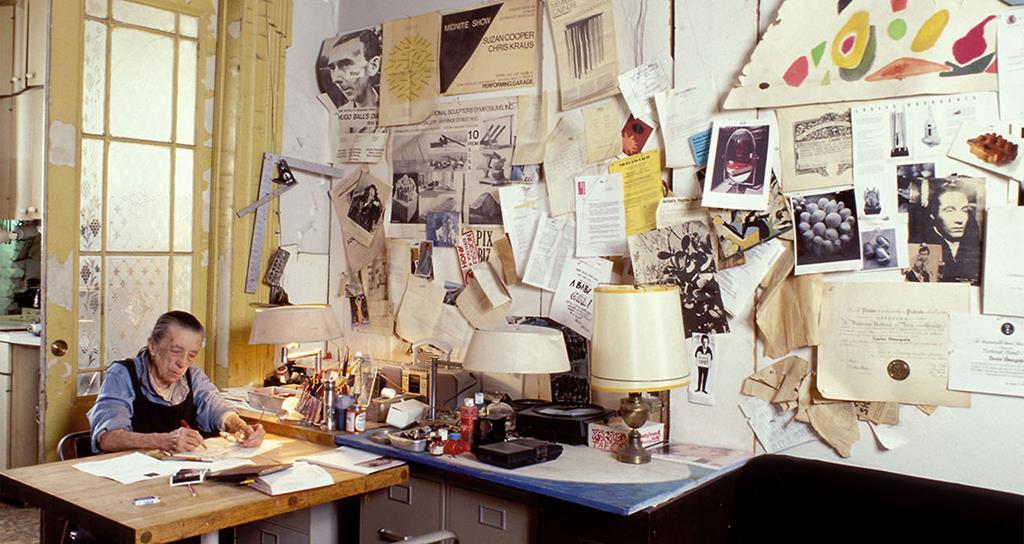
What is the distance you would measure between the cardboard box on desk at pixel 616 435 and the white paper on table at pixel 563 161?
0.86 m

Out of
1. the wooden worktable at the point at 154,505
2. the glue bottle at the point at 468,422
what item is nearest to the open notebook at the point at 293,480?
the wooden worktable at the point at 154,505

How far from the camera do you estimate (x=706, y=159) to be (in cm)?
289

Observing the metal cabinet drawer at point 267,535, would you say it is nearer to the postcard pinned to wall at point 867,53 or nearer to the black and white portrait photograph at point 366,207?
the black and white portrait photograph at point 366,207

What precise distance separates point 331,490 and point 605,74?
1758mm

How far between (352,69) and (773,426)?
100 inches

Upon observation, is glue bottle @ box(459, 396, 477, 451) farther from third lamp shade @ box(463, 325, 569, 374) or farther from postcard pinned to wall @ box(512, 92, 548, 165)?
postcard pinned to wall @ box(512, 92, 548, 165)

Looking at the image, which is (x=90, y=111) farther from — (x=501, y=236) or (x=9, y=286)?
(x=9, y=286)

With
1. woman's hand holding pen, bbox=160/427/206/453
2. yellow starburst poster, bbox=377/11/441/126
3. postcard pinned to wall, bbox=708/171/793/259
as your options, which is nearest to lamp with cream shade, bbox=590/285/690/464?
postcard pinned to wall, bbox=708/171/793/259

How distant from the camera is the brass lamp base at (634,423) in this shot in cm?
266

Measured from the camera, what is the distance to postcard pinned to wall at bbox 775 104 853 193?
261 centimetres

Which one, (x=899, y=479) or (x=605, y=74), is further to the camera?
(x=605, y=74)

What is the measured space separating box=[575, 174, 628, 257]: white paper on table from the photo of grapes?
645mm

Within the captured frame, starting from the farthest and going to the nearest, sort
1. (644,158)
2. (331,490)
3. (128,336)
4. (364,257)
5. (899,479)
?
(364,257) → (128,336) → (644,158) → (331,490) → (899,479)

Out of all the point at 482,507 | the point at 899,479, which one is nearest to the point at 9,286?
the point at 482,507
